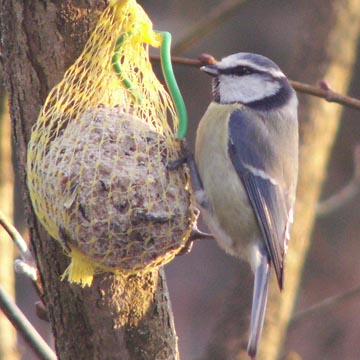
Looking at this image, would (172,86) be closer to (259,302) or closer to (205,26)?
(259,302)

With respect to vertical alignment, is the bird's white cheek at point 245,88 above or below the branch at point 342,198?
above

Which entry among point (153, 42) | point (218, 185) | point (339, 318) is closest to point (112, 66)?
point (153, 42)

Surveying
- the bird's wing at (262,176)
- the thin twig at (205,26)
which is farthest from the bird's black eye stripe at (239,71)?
the thin twig at (205,26)

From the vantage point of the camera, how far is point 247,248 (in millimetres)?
2848

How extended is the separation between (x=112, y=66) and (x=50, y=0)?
0.90ft

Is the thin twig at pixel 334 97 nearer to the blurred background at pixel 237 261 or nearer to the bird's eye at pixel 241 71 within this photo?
the bird's eye at pixel 241 71

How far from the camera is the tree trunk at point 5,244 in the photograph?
3.02 m

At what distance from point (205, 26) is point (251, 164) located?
886 mm

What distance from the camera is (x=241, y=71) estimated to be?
9.70 feet

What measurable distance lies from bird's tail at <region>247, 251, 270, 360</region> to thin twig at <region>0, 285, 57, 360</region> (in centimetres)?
61

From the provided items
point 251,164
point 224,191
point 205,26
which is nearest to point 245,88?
point 251,164

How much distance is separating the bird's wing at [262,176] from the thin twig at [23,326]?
0.79 meters

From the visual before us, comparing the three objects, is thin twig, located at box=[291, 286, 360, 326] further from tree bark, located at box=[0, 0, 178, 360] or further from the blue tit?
tree bark, located at box=[0, 0, 178, 360]

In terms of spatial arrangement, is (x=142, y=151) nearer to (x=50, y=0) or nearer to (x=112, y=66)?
(x=112, y=66)
